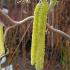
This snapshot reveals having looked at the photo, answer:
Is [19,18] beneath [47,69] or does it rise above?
above

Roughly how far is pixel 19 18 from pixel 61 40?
1.53 feet

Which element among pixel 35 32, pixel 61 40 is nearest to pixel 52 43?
pixel 61 40

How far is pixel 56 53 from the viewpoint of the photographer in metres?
2.43

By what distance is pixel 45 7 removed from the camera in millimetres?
765

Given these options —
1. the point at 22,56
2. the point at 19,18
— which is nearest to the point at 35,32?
the point at 19,18

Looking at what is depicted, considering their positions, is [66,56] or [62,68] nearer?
[66,56]

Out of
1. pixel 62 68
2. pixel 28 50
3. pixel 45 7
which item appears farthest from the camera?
pixel 28 50

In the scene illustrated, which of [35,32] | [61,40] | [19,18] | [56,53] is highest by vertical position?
[35,32]

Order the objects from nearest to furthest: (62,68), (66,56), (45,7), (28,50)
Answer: (45,7) < (66,56) < (62,68) < (28,50)

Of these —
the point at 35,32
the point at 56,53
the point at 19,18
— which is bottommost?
the point at 56,53

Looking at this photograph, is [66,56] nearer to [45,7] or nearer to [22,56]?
[22,56]

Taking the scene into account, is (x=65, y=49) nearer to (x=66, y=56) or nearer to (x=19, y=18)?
(x=66, y=56)

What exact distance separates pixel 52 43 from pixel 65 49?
0.46ft

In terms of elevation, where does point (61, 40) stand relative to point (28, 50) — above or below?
above
